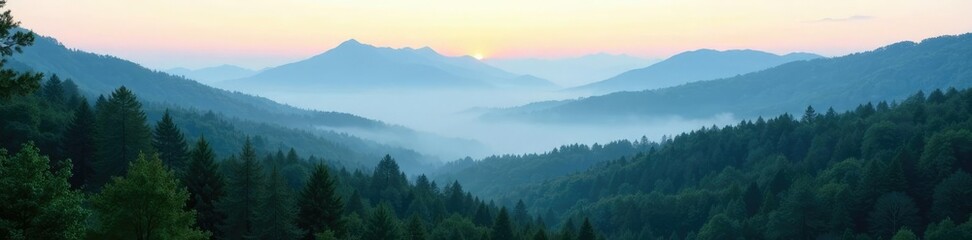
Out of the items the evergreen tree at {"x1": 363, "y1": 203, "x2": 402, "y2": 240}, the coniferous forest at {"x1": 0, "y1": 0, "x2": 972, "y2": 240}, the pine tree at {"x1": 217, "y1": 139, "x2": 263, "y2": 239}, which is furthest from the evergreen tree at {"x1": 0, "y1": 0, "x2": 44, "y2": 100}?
the evergreen tree at {"x1": 363, "y1": 203, "x2": 402, "y2": 240}

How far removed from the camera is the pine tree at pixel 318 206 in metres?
38.5

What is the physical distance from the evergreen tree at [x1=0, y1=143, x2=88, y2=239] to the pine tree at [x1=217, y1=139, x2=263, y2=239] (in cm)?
1733

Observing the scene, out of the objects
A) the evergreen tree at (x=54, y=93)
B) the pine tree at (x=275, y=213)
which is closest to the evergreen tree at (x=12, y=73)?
the pine tree at (x=275, y=213)

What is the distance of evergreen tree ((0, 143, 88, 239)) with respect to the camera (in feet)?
64.4

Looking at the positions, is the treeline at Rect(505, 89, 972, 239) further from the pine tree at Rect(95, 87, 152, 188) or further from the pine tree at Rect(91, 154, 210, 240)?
the pine tree at Rect(95, 87, 152, 188)

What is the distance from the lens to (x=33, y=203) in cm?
1988

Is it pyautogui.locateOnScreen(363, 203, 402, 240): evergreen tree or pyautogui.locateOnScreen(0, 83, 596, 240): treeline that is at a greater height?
pyautogui.locateOnScreen(0, 83, 596, 240): treeline

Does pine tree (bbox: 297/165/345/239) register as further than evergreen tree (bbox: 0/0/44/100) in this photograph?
Yes

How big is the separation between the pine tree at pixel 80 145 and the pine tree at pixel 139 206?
31.3 metres

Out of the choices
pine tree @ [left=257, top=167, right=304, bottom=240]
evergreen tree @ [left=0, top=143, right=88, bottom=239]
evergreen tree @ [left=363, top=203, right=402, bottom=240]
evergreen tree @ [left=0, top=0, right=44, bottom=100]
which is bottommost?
evergreen tree @ [left=363, top=203, right=402, bottom=240]

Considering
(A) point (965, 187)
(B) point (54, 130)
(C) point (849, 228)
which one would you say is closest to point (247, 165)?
(B) point (54, 130)

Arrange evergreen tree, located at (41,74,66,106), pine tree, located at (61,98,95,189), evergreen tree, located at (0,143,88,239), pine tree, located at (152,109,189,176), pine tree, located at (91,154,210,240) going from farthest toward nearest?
evergreen tree, located at (41,74,66,106) < pine tree, located at (152,109,189,176) < pine tree, located at (61,98,95,189) < pine tree, located at (91,154,210,240) < evergreen tree, located at (0,143,88,239)

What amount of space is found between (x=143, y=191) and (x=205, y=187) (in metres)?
17.4

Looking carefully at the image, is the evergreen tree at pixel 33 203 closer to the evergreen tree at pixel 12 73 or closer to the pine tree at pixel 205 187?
the evergreen tree at pixel 12 73
